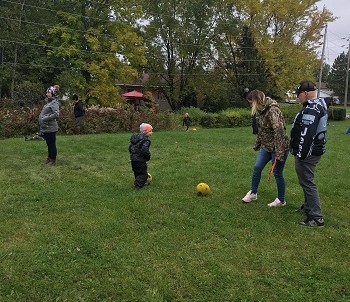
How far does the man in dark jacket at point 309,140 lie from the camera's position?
474 cm

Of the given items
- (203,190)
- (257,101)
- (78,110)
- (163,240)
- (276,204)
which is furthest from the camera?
(78,110)

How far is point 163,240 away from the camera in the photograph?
4.45 meters

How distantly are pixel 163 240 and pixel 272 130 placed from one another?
235 cm

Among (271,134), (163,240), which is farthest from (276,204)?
(163,240)

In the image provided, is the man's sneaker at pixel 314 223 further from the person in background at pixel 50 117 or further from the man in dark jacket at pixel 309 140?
the person in background at pixel 50 117

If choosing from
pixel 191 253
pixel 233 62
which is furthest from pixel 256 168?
pixel 233 62

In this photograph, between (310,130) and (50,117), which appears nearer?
(310,130)

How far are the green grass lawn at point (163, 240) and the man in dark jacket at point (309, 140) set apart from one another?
30 cm

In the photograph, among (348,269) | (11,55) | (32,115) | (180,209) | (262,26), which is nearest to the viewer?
(348,269)

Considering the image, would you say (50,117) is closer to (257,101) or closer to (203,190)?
(203,190)

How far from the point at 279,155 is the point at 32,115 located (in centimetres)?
1353

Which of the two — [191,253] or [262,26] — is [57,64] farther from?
[191,253]

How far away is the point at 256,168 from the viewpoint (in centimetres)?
585

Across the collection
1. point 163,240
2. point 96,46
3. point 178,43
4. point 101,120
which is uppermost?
point 178,43
